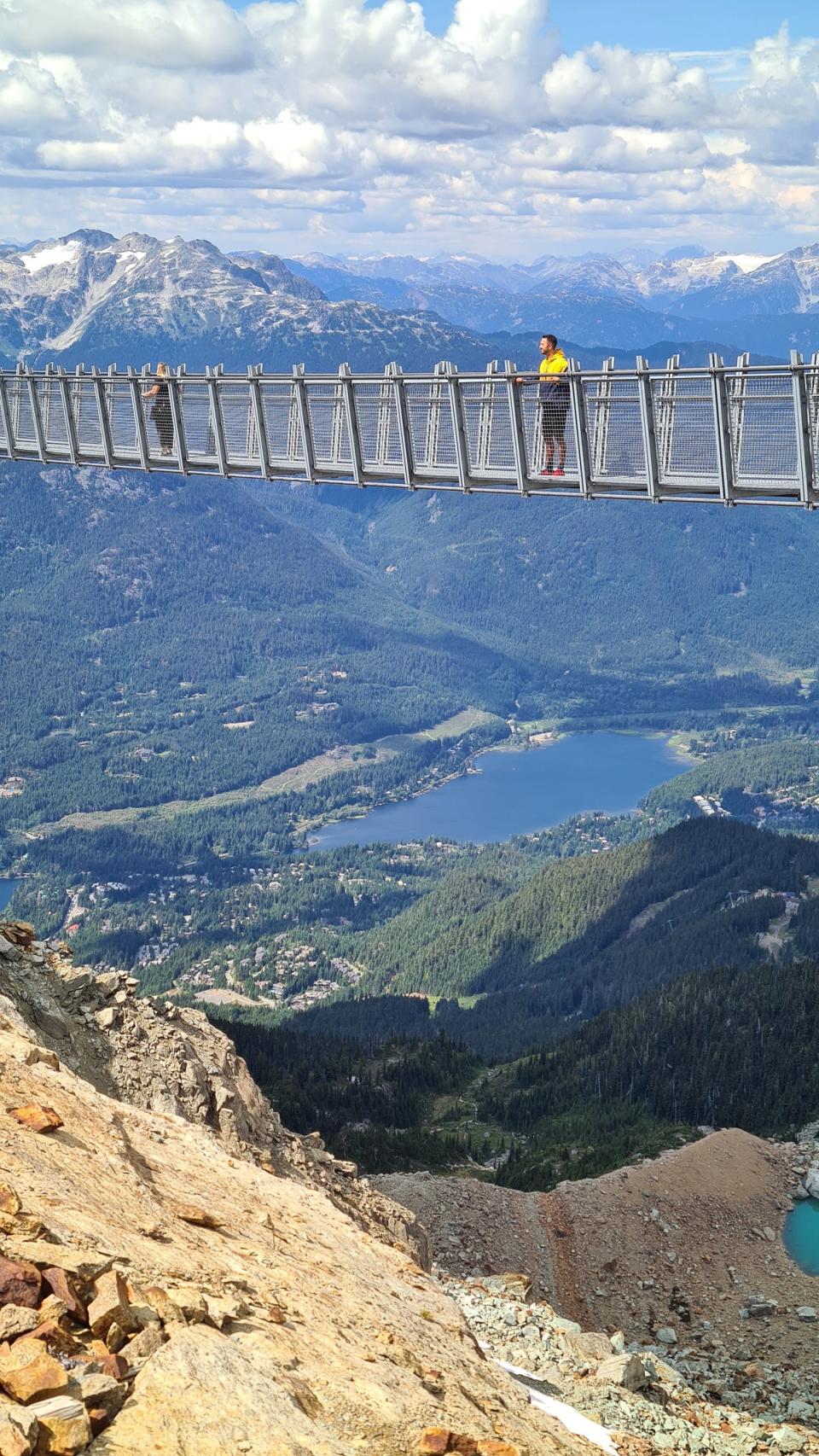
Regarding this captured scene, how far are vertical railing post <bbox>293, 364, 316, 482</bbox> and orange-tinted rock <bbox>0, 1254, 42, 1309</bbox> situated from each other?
22.7m

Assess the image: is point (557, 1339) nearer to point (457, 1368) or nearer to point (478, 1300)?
point (478, 1300)

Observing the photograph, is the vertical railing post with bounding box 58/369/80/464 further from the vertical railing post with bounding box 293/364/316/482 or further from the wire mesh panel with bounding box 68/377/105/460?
the vertical railing post with bounding box 293/364/316/482

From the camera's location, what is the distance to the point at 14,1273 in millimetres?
10070

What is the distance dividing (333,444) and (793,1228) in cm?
2499

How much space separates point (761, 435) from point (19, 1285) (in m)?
18.0

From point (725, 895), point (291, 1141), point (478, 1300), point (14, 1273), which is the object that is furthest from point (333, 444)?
point (725, 895)

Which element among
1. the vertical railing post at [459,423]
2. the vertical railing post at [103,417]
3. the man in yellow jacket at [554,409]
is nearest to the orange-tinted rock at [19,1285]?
the man in yellow jacket at [554,409]

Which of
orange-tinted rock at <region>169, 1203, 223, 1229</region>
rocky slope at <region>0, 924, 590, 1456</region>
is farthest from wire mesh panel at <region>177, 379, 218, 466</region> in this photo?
orange-tinted rock at <region>169, 1203, 223, 1229</region>

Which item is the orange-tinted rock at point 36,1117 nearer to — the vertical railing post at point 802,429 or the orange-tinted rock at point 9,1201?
the orange-tinted rock at point 9,1201

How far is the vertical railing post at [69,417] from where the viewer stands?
3688cm

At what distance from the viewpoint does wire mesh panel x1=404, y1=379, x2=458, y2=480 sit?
93.2 feet

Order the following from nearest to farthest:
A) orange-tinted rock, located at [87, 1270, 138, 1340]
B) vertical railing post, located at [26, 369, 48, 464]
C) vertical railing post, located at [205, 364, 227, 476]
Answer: orange-tinted rock, located at [87, 1270, 138, 1340] → vertical railing post, located at [205, 364, 227, 476] → vertical railing post, located at [26, 369, 48, 464]

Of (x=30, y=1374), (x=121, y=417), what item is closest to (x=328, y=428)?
(x=121, y=417)

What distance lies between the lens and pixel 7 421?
38781mm
